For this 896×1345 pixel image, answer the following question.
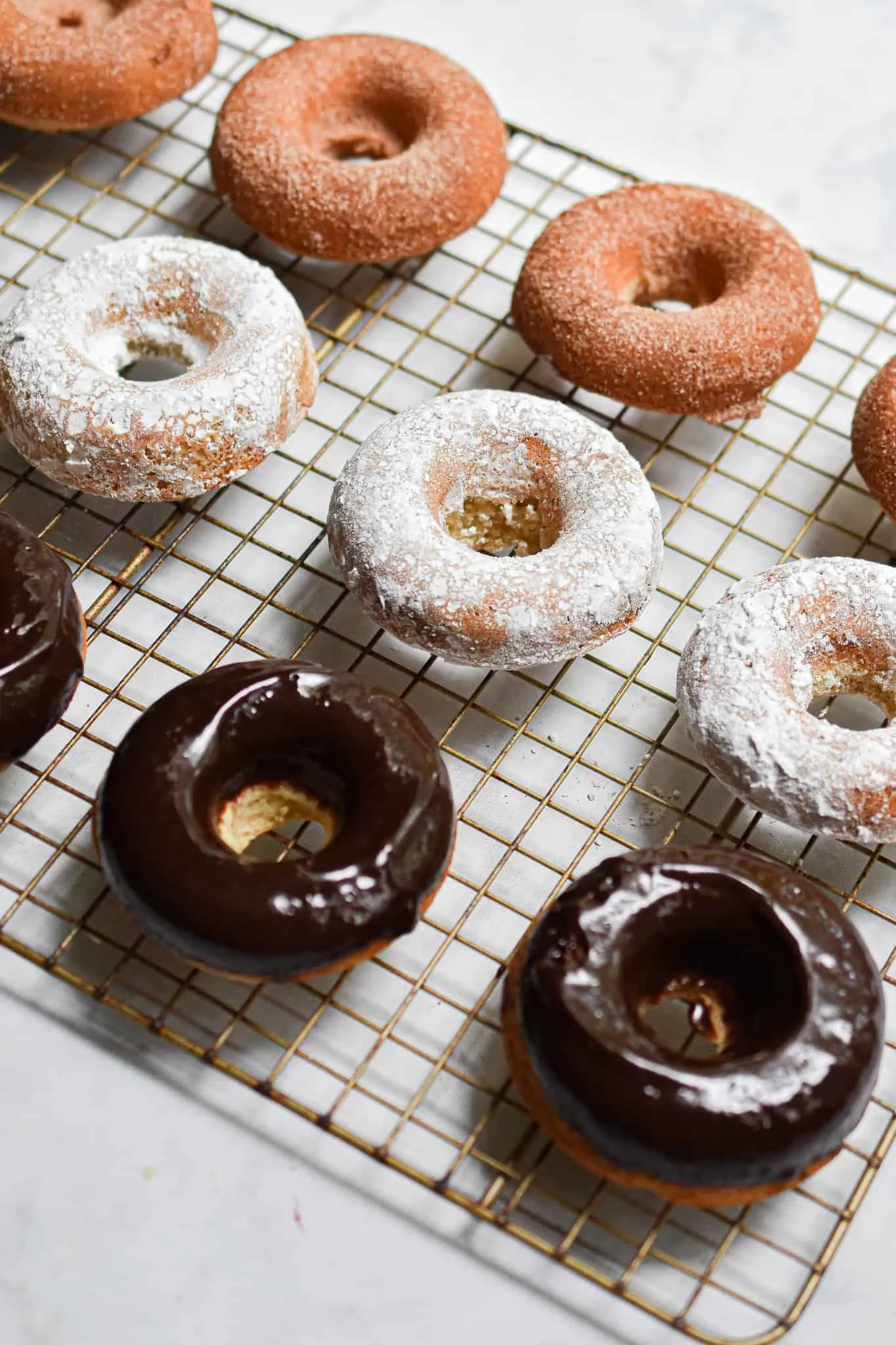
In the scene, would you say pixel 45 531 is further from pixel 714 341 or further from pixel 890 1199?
pixel 890 1199

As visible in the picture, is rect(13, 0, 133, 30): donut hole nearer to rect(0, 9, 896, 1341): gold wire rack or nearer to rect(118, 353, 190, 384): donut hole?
rect(0, 9, 896, 1341): gold wire rack

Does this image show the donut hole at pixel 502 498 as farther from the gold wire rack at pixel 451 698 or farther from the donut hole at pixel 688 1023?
the donut hole at pixel 688 1023

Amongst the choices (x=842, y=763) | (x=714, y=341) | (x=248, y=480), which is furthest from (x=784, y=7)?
(x=842, y=763)

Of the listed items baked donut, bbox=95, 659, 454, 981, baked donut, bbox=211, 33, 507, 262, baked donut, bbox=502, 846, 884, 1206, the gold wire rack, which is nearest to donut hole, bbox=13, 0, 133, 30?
the gold wire rack

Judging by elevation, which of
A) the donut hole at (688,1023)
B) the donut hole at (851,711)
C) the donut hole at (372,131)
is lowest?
the donut hole at (688,1023)

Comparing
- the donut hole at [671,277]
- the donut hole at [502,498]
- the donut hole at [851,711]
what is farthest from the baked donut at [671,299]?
the donut hole at [851,711]
